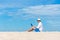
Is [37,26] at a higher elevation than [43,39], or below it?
higher

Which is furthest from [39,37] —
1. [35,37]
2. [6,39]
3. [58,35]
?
[6,39]

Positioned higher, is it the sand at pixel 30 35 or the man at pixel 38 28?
the man at pixel 38 28

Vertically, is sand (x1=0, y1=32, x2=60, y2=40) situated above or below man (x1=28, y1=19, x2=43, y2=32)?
below

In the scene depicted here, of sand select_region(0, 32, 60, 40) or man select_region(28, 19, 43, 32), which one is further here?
man select_region(28, 19, 43, 32)

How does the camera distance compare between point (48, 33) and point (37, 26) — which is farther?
point (37, 26)

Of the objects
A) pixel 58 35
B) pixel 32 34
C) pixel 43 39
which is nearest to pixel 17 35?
pixel 32 34

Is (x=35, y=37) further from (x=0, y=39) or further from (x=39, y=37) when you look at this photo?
(x=0, y=39)

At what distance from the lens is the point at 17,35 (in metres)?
5.71

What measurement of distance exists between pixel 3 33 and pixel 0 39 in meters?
0.22

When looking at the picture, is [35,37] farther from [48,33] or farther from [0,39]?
[0,39]

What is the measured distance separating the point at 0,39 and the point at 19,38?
0.62m

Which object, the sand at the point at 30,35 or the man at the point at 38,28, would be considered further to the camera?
the man at the point at 38,28

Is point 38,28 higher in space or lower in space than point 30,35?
higher

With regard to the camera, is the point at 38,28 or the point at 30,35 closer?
the point at 30,35
